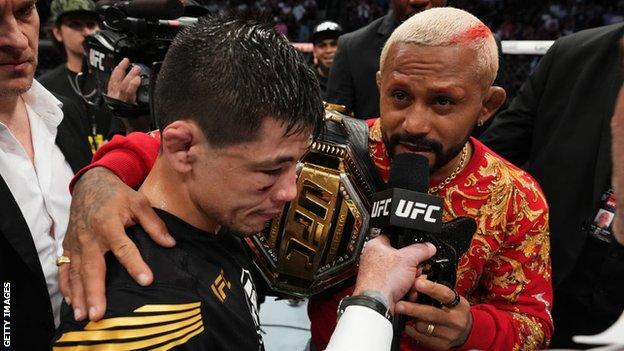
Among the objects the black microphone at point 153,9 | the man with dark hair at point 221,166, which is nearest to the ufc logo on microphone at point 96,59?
the black microphone at point 153,9

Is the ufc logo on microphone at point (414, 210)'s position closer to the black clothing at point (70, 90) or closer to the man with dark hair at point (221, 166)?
the man with dark hair at point (221, 166)

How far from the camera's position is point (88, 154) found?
139cm

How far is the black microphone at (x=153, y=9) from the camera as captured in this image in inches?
50.0

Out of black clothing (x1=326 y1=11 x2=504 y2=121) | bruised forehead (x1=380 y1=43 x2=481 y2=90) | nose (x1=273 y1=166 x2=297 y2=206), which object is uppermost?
bruised forehead (x1=380 y1=43 x2=481 y2=90)

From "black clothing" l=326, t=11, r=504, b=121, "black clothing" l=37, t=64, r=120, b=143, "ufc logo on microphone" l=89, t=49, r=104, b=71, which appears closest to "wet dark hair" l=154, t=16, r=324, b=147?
"ufc logo on microphone" l=89, t=49, r=104, b=71

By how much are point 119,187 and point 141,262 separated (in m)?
0.20

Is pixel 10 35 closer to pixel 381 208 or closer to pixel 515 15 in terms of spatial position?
pixel 381 208

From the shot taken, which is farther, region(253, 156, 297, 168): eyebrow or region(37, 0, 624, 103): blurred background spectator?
region(37, 0, 624, 103): blurred background spectator

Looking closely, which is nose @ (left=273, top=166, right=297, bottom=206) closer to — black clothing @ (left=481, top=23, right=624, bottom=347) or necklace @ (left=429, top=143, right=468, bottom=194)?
necklace @ (left=429, top=143, right=468, bottom=194)

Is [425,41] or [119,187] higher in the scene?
[425,41]

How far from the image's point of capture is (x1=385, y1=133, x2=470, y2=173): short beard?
3.29ft

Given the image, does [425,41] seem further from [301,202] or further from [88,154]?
[88,154]

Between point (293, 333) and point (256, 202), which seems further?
point (293, 333)

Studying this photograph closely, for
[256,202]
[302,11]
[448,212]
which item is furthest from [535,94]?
[302,11]
